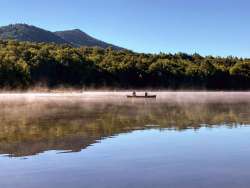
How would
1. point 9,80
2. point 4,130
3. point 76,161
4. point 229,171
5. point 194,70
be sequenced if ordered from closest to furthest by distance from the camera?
point 229,171
point 76,161
point 4,130
point 9,80
point 194,70

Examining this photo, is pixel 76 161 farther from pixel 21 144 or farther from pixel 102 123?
pixel 102 123

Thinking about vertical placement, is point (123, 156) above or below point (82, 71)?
below

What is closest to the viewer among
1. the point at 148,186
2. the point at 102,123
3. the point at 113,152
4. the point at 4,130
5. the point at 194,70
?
the point at 148,186

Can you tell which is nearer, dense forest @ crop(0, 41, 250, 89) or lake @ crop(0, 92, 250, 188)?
lake @ crop(0, 92, 250, 188)

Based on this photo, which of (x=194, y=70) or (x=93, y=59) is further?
(x=194, y=70)

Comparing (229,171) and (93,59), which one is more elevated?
(93,59)

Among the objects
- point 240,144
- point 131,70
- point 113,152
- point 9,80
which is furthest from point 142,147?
point 131,70

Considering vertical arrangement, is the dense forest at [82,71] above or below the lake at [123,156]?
above

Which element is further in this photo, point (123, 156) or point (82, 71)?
point (82, 71)

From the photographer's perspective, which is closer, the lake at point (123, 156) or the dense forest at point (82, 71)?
the lake at point (123, 156)

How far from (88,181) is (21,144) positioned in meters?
9.37

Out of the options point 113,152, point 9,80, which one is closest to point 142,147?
point 113,152

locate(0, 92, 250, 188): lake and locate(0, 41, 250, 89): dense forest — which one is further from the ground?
locate(0, 41, 250, 89): dense forest

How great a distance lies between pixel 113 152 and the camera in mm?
21953
